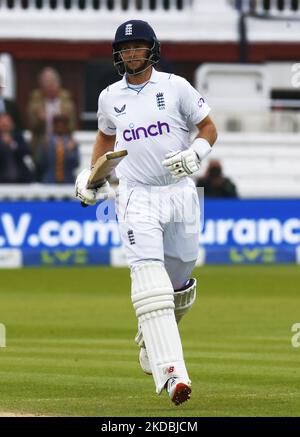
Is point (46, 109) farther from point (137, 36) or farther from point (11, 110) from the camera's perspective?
point (137, 36)

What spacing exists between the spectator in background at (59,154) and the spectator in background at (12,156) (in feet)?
0.79

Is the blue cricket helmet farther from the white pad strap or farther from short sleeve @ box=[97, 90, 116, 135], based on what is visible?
the white pad strap

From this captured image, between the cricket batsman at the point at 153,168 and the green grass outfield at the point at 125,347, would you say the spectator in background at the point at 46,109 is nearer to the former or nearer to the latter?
the green grass outfield at the point at 125,347

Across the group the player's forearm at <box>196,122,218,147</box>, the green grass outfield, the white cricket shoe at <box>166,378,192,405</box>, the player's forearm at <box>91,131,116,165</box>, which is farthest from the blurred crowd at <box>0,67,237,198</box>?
the white cricket shoe at <box>166,378,192,405</box>

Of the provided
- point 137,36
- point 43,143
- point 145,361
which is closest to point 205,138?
point 137,36

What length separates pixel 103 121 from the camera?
8.91 m

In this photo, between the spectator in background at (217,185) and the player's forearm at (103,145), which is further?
the spectator in background at (217,185)

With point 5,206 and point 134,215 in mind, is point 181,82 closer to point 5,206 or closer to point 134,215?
point 134,215

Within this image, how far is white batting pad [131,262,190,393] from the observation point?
8117mm

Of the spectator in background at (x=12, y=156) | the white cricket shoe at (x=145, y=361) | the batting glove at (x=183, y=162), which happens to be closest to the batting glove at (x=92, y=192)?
the batting glove at (x=183, y=162)

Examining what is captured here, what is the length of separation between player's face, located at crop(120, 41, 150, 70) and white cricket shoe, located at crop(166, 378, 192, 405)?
186 cm

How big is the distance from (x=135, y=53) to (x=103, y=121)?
55 cm

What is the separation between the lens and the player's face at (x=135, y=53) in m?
8.55
